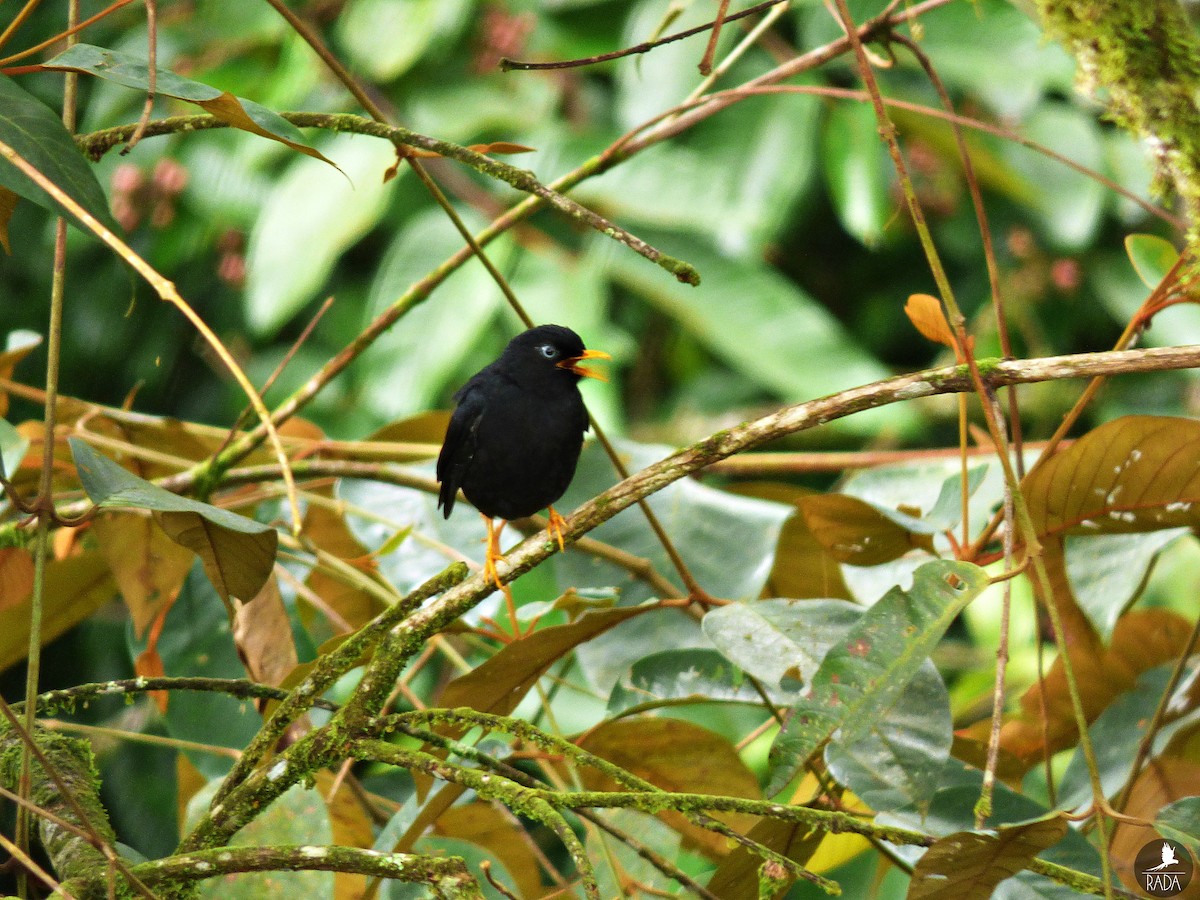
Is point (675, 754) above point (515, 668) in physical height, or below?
below

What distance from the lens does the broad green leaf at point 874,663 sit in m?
1.39

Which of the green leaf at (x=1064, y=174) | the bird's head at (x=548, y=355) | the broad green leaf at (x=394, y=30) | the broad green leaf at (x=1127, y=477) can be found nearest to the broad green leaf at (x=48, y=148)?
the broad green leaf at (x=1127, y=477)

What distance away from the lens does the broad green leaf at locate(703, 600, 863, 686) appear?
1.68 m

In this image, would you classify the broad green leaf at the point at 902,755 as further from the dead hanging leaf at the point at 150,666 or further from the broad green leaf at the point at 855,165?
the broad green leaf at the point at 855,165

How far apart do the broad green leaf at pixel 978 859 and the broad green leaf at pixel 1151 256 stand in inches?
39.9

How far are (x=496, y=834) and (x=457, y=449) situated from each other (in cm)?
92

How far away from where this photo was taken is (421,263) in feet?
15.4

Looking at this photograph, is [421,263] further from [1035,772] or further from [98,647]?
[1035,772]

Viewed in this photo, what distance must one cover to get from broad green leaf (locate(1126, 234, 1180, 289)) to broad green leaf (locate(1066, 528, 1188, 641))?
49 cm

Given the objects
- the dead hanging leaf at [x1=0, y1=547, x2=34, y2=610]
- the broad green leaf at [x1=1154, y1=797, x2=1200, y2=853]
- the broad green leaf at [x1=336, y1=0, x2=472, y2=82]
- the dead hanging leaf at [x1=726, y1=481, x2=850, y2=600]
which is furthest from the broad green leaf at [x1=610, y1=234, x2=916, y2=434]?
the broad green leaf at [x1=1154, y1=797, x2=1200, y2=853]

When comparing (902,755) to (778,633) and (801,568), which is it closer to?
(778,633)

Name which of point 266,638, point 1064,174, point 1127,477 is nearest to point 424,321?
point 266,638

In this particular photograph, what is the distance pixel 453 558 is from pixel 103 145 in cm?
115
